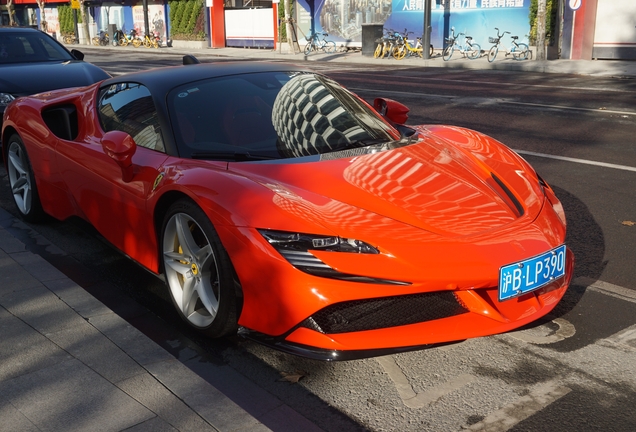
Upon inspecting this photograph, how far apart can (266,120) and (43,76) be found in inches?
197

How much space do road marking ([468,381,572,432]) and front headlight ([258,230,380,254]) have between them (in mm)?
791

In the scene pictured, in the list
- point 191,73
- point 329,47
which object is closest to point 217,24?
point 329,47

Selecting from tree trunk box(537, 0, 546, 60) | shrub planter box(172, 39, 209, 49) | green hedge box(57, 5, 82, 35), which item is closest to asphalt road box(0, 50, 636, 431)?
tree trunk box(537, 0, 546, 60)

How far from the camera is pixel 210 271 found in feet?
11.5

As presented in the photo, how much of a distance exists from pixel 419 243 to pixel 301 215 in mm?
517

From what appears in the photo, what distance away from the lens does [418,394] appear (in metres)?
3.06

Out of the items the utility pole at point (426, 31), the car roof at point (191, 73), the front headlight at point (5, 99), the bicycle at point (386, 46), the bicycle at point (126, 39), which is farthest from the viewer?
the bicycle at point (126, 39)

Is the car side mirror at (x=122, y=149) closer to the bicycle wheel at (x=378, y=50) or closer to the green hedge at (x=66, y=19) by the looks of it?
the bicycle wheel at (x=378, y=50)

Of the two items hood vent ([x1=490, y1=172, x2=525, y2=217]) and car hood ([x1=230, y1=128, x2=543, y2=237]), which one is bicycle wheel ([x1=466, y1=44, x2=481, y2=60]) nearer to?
car hood ([x1=230, y1=128, x2=543, y2=237])

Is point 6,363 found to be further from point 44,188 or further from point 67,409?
point 44,188

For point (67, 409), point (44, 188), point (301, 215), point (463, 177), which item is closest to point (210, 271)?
point (301, 215)

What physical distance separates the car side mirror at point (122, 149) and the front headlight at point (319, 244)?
1310 millimetres

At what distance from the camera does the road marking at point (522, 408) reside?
279 centimetres

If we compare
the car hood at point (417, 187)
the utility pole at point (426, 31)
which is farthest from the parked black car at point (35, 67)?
the utility pole at point (426, 31)
